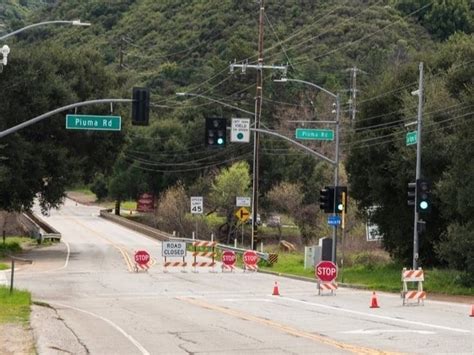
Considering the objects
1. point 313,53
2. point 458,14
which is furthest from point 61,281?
point 458,14

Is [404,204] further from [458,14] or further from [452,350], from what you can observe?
[458,14]

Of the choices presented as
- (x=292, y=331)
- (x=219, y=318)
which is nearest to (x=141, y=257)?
(x=219, y=318)

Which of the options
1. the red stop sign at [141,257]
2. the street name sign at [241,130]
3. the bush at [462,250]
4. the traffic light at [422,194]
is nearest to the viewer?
the bush at [462,250]

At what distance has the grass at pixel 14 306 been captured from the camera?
1864cm

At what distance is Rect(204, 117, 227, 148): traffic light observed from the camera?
32241 millimetres

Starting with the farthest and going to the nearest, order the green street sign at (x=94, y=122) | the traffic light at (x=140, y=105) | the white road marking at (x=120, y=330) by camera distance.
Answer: the green street sign at (x=94, y=122) → the traffic light at (x=140, y=105) → the white road marking at (x=120, y=330)

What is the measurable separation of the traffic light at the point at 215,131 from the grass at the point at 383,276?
9.13 meters

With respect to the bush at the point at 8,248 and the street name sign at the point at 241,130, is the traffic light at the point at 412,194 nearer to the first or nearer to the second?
the street name sign at the point at 241,130

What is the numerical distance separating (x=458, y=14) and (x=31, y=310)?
86.2 metres

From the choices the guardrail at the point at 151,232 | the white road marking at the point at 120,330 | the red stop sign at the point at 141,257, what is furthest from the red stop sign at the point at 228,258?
the white road marking at the point at 120,330

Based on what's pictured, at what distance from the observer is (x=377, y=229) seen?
4456 centimetres

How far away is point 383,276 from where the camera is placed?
3747 centimetres

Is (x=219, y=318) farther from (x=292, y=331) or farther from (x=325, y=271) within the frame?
(x=325, y=271)

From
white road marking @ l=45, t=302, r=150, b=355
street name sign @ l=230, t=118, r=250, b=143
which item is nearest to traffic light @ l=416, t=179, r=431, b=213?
street name sign @ l=230, t=118, r=250, b=143
